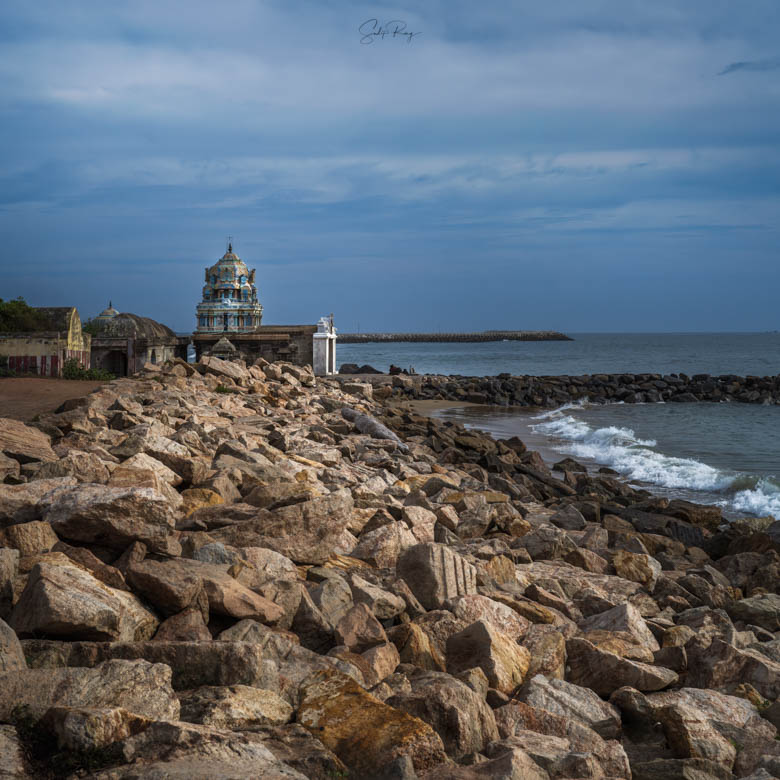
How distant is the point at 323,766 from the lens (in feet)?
8.75

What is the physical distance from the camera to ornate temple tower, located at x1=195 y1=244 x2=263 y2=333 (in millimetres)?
35625

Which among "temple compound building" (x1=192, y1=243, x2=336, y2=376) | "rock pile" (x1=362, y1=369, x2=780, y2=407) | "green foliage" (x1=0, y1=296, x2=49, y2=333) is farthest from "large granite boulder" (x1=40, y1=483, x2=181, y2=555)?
"rock pile" (x1=362, y1=369, x2=780, y2=407)

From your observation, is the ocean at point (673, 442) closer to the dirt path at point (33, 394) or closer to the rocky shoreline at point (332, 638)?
the rocky shoreline at point (332, 638)

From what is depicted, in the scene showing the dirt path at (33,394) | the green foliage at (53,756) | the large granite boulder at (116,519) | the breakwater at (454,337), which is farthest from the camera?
the breakwater at (454,337)

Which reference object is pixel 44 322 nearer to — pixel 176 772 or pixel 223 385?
pixel 223 385

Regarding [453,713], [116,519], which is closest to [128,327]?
[116,519]

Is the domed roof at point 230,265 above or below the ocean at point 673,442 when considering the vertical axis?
above

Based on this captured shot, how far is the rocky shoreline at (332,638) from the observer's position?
277 centimetres

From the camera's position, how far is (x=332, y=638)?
12.9ft

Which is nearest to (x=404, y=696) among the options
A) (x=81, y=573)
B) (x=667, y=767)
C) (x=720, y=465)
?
(x=667, y=767)

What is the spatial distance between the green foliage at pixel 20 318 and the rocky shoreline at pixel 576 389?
12.9 m

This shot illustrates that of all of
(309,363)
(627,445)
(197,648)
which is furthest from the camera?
(309,363)

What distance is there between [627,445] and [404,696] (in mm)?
17078

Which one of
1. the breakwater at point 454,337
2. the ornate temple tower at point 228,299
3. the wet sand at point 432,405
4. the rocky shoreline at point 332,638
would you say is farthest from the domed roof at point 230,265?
the breakwater at point 454,337
